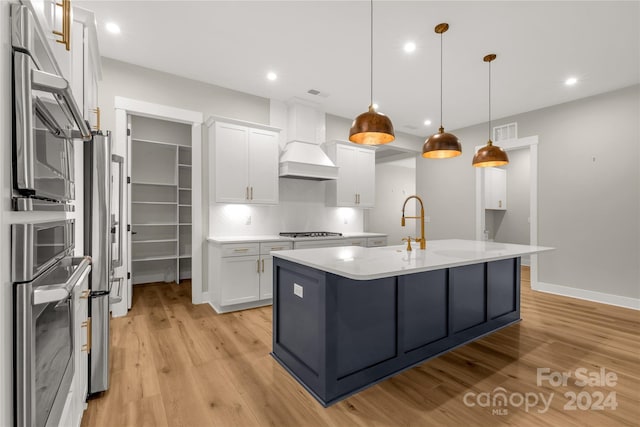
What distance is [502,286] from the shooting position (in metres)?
3.24

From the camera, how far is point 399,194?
9422mm

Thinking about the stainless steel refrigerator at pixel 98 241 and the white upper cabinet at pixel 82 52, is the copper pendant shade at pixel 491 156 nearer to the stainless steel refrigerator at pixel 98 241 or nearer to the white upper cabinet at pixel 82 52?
the stainless steel refrigerator at pixel 98 241

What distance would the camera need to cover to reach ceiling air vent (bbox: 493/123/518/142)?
523cm

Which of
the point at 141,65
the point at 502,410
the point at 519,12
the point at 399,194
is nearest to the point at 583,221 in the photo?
the point at 519,12

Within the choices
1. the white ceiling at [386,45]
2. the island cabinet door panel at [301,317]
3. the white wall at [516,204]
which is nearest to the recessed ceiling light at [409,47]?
the white ceiling at [386,45]

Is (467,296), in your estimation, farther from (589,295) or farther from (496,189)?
(496,189)

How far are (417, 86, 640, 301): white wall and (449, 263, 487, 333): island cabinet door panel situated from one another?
2.72 metres

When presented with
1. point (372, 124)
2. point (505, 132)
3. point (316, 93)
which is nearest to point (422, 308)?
point (372, 124)

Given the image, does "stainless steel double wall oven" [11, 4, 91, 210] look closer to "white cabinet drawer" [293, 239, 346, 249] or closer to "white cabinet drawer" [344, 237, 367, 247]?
"white cabinet drawer" [293, 239, 346, 249]


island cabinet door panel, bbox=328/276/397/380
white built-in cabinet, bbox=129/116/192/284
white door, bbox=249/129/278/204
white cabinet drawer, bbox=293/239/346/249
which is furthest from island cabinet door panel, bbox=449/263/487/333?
white built-in cabinet, bbox=129/116/192/284

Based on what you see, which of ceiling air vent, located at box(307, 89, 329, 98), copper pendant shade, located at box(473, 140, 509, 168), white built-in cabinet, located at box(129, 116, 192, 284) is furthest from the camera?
white built-in cabinet, located at box(129, 116, 192, 284)

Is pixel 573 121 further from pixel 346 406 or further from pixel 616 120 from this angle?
pixel 346 406

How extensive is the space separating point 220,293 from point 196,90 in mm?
2734

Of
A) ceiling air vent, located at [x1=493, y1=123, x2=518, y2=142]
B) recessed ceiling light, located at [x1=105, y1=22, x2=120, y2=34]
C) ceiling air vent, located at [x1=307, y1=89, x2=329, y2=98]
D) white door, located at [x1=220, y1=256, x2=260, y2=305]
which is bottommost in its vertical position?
white door, located at [x1=220, y1=256, x2=260, y2=305]
